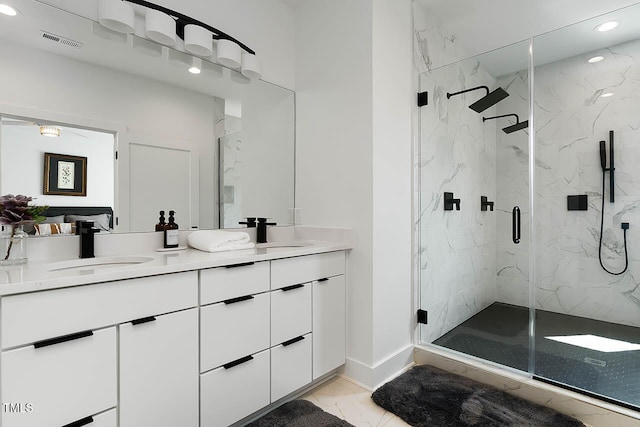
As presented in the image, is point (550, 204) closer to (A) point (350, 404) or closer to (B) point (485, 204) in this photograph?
(B) point (485, 204)

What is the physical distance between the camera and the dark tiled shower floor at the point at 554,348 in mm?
1687

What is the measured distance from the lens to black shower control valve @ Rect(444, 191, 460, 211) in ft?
7.95

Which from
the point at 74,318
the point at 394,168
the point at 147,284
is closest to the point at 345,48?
the point at 394,168

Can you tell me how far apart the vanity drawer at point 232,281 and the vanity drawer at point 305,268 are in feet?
0.23

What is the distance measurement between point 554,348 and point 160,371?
224cm

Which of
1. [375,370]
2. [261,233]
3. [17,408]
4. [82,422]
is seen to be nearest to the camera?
[17,408]

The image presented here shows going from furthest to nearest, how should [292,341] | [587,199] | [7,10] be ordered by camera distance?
[587,199] < [292,341] < [7,10]

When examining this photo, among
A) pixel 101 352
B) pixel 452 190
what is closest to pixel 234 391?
pixel 101 352

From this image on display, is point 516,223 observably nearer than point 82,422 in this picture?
No

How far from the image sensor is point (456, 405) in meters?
1.66

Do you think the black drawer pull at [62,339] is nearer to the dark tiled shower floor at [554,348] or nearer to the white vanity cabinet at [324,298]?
the white vanity cabinet at [324,298]

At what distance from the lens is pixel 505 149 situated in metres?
2.17

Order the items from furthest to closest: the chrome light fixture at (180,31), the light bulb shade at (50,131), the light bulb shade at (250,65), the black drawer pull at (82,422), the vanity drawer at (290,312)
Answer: the light bulb shade at (250,65), the vanity drawer at (290,312), the chrome light fixture at (180,31), the light bulb shade at (50,131), the black drawer pull at (82,422)

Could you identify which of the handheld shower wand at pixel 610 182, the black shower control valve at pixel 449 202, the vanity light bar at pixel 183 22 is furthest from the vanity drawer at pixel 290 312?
the handheld shower wand at pixel 610 182
